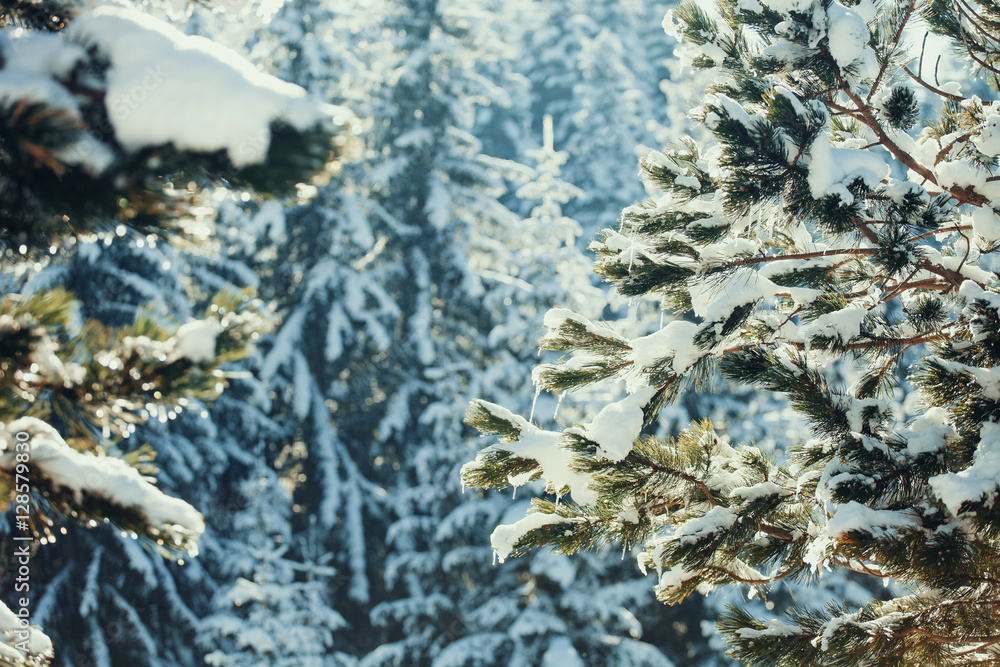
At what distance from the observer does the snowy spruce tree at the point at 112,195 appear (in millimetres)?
1604

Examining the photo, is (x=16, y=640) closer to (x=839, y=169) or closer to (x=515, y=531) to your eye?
(x=515, y=531)

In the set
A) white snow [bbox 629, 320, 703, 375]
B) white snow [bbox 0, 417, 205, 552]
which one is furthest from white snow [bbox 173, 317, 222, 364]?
white snow [bbox 629, 320, 703, 375]

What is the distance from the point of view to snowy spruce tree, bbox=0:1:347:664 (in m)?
1.60

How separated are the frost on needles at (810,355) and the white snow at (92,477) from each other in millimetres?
1173

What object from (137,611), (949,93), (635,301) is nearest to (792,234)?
(635,301)

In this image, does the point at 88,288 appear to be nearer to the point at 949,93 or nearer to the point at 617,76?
the point at 949,93

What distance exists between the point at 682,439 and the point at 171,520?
2070mm

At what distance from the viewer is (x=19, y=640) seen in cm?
248

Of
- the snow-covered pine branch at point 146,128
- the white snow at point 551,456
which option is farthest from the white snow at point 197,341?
the white snow at point 551,456

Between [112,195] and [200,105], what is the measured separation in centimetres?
30

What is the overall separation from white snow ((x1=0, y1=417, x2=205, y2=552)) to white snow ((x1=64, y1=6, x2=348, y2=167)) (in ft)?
3.35

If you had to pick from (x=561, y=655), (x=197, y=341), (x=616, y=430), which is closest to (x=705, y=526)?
(x=616, y=430)

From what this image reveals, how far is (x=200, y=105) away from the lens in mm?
1603

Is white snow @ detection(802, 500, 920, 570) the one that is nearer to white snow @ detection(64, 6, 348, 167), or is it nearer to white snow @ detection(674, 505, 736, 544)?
white snow @ detection(674, 505, 736, 544)
